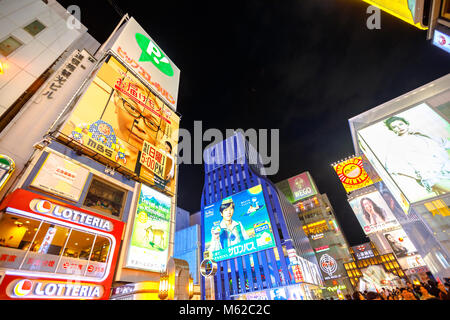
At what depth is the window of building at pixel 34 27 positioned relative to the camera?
11885 mm

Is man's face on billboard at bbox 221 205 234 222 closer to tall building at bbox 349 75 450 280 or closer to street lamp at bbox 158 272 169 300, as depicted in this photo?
tall building at bbox 349 75 450 280

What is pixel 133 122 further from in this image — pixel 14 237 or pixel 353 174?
pixel 353 174

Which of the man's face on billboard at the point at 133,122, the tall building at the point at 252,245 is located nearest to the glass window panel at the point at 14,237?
the man's face on billboard at the point at 133,122

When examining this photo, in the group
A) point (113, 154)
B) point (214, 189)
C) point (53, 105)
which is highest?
point (214, 189)

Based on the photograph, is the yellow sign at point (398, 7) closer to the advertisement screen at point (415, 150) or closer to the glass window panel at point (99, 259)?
the advertisement screen at point (415, 150)

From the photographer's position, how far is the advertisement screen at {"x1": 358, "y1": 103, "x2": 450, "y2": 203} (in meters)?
15.4

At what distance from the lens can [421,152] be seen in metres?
16.5

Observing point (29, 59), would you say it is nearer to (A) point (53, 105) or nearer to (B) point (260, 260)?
(A) point (53, 105)

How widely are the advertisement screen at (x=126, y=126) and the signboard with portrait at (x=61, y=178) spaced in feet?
4.06

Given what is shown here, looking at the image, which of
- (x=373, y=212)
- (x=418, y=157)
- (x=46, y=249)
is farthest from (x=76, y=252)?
(x=373, y=212)

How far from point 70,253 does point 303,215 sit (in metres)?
62.0

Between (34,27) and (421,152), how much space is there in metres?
30.6

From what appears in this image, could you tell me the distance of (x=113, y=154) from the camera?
37.3 feet
